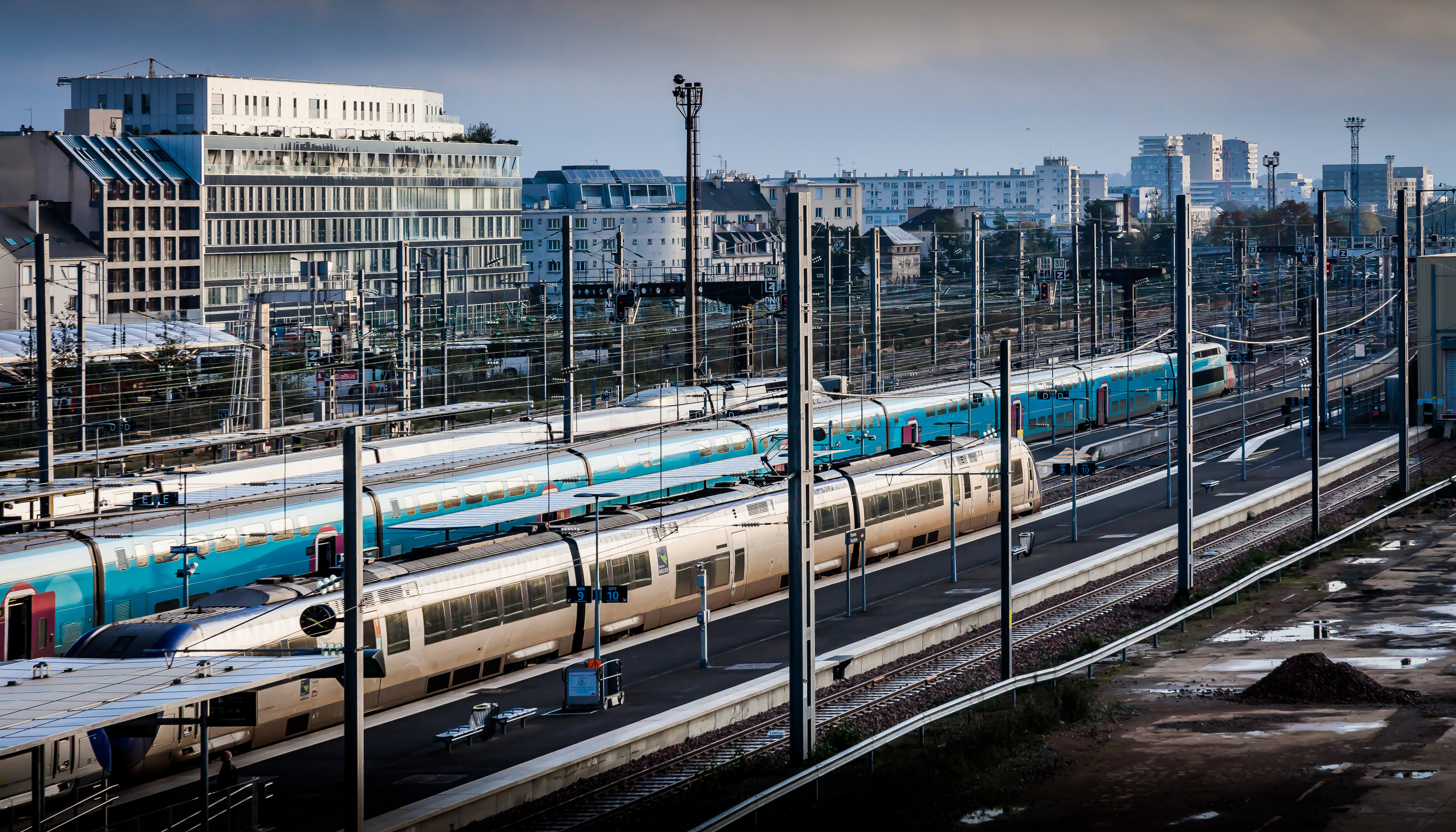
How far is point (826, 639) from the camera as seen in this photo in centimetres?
3288

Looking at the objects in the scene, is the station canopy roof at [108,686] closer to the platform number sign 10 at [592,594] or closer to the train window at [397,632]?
the train window at [397,632]

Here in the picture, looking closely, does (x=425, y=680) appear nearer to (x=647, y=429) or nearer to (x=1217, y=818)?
(x=1217, y=818)

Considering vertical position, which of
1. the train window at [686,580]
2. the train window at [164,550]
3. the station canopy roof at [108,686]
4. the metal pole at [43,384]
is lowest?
the train window at [686,580]

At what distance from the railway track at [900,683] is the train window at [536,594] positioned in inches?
215

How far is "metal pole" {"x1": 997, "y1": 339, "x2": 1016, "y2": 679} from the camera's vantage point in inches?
1110

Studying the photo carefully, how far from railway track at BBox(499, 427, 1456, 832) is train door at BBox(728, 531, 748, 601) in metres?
5.20

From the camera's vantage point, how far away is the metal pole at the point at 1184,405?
1401 inches

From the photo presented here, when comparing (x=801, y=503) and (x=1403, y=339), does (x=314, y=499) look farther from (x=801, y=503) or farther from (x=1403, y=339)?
(x=1403, y=339)

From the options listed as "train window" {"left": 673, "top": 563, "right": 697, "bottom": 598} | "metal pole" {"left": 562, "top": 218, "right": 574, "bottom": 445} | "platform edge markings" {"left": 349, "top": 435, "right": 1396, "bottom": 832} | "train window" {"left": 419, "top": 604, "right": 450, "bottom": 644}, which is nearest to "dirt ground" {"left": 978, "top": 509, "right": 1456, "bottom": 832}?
"platform edge markings" {"left": 349, "top": 435, "right": 1396, "bottom": 832}

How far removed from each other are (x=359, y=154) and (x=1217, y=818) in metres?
92.1

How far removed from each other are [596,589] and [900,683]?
5686 mm

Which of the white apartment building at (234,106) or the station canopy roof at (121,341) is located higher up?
the white apartment building at (234,106)

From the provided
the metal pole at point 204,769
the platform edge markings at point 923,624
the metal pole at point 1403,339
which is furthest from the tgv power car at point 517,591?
the metal pole at point 1403,339

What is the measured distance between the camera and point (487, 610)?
2909cm
